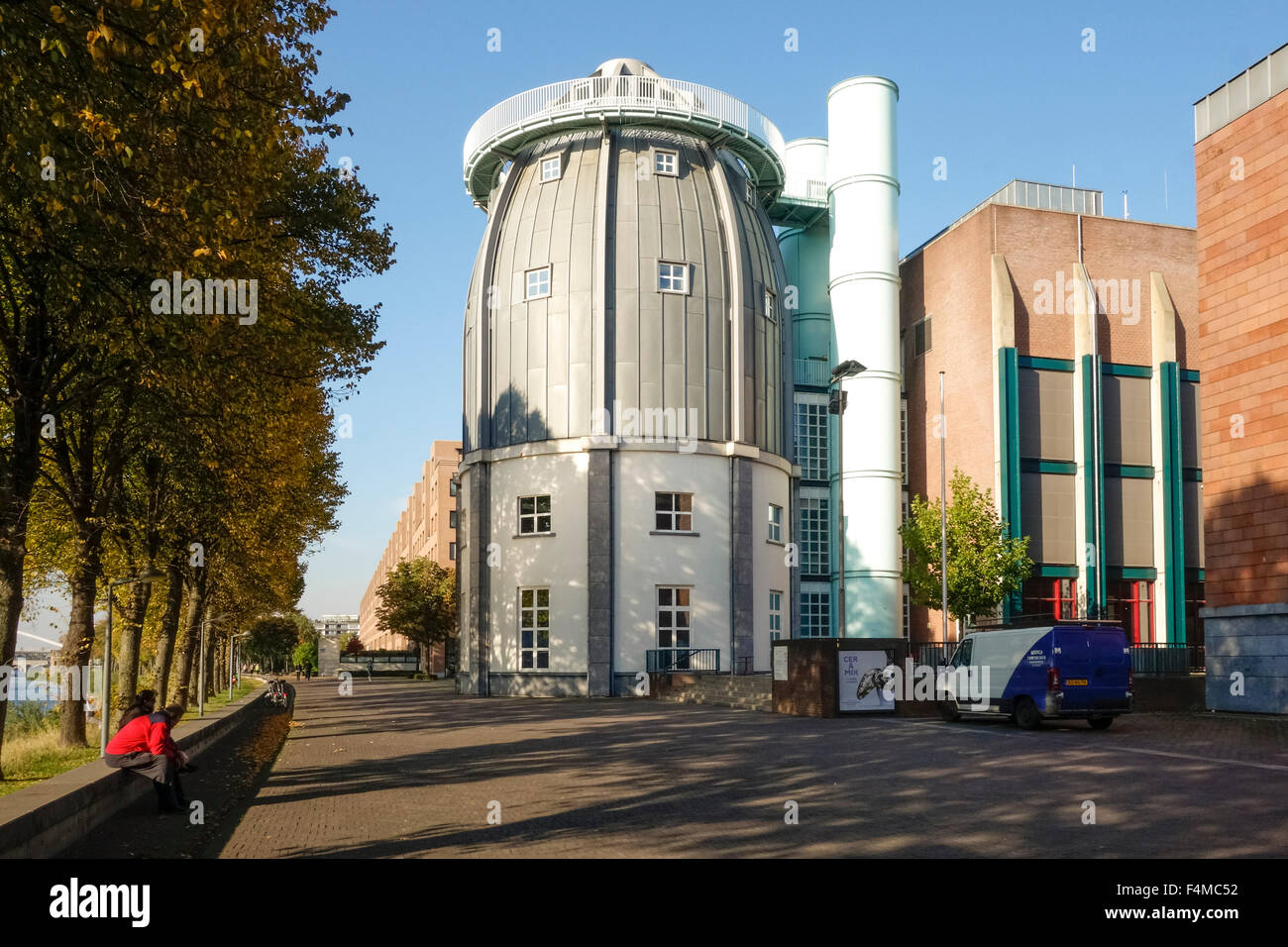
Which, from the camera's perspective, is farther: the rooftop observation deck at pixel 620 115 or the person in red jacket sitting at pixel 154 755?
the rooftop observation deck at pixel 620 115

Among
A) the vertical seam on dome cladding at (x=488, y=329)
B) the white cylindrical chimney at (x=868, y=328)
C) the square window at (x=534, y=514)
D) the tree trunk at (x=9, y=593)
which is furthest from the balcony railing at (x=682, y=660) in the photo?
the tree trunk at (x=9, y=593)

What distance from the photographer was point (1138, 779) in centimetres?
1476

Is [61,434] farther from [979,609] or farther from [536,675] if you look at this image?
[979,609]

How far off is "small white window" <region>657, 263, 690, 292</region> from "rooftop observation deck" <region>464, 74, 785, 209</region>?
5.89 m

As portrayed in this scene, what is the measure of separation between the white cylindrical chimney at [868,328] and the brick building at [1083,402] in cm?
359

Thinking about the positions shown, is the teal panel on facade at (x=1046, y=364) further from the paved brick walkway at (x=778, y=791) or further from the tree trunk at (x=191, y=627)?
the tree trunk at (x=191, y=627)

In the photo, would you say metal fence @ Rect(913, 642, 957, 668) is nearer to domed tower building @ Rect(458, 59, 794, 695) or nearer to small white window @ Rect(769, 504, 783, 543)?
domed tower building @ Rect(458, 59, 794, 695)

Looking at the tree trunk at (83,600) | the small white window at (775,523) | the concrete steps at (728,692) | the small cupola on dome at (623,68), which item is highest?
the small cupola on dome at (623,68)

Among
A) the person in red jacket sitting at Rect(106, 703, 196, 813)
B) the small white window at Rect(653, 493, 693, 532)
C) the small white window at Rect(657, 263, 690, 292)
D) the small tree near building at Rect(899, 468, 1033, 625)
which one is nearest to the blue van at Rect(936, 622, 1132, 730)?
the person in red jacket sitting at Rect(106, 703, 196, 813)

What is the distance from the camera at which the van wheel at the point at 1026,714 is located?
23.4 metres

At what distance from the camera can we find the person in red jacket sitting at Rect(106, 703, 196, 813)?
43.5ft

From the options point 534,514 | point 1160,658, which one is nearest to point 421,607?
point 534,514

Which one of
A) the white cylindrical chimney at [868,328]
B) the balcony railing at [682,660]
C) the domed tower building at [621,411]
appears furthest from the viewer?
the white cylindrical chimney at [868,328]

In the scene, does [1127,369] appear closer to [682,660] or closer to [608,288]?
[608,288]
